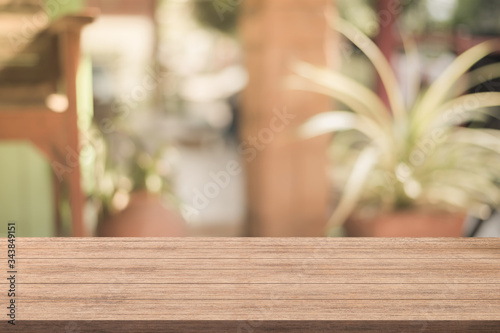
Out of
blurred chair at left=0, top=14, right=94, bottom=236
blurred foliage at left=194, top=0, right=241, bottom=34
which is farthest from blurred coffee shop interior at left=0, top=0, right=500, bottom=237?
blurred foliage at left=194, top=0, right=241, bottom=34

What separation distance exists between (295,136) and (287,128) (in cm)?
6

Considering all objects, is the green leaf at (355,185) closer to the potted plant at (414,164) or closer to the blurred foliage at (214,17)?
the potted plant at (414,164)

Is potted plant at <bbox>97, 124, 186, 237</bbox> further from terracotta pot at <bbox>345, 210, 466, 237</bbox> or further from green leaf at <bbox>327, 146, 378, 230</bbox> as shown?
terracotta pot at <bbox>345, 210, 466, 237</bbox>

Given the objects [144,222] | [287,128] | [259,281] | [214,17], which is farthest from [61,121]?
[214,17]

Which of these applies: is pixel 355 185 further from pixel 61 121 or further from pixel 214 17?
pixel 214 17

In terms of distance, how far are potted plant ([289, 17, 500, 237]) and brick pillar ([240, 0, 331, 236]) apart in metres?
0.14

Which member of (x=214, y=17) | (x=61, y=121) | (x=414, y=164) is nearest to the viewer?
(x=61, y=121)

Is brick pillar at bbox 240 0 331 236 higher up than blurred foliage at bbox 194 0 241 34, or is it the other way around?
blurred foliage at bbox 194 0 241 34

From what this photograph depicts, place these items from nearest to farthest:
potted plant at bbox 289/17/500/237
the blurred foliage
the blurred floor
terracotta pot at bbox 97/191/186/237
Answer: potted plant at bbox 289/17/500/237 < terracotta pot at bbox 97/191/186/237 < the blurred floor < the blurred foliage

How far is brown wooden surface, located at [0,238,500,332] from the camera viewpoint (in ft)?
1.10

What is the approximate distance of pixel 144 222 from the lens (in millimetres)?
2043

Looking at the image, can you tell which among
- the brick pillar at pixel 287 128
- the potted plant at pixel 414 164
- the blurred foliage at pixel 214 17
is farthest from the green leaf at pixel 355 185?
the blurred foliage at pixel 214 17

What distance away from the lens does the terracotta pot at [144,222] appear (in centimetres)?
204

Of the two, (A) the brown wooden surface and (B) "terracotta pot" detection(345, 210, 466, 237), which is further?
(B) "terracotta pot" detection(345, 210, 466, 237)
